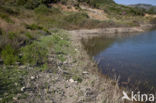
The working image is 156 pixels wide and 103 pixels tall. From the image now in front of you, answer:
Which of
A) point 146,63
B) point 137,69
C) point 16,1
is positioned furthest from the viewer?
point 16,1

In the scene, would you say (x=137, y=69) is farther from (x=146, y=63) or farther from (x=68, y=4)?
(x=68, y=4)

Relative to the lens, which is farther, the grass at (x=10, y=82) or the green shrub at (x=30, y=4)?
the green shrub at (x=30, y=4)

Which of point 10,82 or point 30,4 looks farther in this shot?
point 30,4

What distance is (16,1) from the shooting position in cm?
3011

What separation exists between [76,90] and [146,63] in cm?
515

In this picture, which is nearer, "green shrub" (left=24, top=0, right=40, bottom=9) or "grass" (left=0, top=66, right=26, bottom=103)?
"grass" (left=0, top=66, right=26, bottom=103)

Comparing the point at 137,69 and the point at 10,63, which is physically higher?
the point at 10,63

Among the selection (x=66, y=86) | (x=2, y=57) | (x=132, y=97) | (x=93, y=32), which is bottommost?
(x=93, y=32)

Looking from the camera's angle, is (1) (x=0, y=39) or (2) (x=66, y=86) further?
(1) (x=0, y=39)

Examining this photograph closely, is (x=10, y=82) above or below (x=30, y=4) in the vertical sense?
below

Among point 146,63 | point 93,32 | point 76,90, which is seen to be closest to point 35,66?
point 76,90

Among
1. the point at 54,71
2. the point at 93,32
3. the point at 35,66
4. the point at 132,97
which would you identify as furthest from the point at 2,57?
the point at 93,32

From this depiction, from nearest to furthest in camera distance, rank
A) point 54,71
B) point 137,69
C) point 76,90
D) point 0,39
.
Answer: point 76,90
point 54,71
point 0,39
point 137,69

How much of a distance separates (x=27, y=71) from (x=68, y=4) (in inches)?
1426
